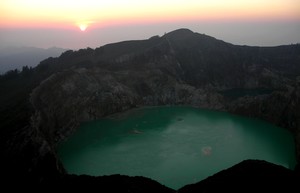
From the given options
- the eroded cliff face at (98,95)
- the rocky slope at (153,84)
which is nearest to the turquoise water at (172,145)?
the eroded cliff face at (98,95)

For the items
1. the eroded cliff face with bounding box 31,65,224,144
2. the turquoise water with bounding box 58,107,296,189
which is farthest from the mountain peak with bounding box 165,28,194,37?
the turquoise water with bounding box 58,107,296,189

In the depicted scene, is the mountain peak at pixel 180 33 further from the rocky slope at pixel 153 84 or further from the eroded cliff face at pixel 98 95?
the eroded cliff face at pixel 98 95

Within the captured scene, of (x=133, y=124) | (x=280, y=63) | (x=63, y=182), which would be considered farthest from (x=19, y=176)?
(x=280, y=63)

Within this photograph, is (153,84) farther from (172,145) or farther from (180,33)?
(180,33)

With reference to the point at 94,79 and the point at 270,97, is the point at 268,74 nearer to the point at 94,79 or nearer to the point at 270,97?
the point at 270,97

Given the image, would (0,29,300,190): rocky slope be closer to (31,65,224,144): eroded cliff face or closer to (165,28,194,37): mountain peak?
(31,65,224,144): eroded cliff face
